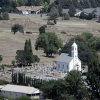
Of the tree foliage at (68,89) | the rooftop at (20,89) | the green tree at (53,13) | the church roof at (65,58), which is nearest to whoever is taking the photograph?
the tree foliage at (68,89)

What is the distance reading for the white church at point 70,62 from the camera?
49969mm

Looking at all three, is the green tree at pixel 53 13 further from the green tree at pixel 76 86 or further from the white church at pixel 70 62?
the green tree at pixel 76 86

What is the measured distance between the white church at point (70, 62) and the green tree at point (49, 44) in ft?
29.7

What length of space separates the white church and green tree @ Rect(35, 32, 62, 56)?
9060 mm

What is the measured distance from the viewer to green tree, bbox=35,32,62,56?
60.1m

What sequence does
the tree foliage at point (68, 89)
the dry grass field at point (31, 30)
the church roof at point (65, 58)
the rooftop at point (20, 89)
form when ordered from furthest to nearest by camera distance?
the dry grass field at point (31, 30)
the church roof at point (65, 58)
the rooftop at point (20, 89)
the tree foliage at point (68, 89)

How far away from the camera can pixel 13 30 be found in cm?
7806

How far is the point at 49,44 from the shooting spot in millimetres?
60688

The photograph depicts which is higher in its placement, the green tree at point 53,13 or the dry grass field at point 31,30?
the green tree at point 53,13

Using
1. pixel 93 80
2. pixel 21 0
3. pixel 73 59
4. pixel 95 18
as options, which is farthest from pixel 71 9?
pixel 93 80

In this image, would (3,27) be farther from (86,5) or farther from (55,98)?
(55,98)

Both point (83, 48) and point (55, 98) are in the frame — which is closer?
point (55, 98)

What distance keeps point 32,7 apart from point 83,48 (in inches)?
2134

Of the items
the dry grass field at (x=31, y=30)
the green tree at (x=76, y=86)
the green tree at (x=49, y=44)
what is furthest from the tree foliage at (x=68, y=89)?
the green tree at (x=49, y=44)
